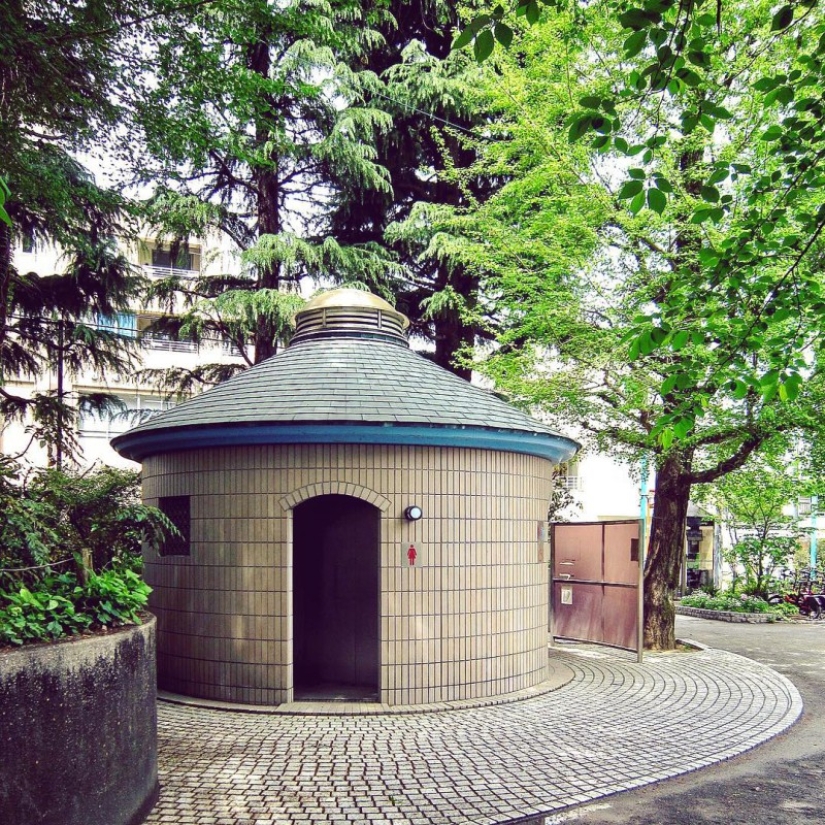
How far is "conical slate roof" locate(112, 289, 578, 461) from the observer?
8.55 m

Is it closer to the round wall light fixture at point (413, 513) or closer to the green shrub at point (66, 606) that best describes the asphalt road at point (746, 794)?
the green shrub at point (66, 606)

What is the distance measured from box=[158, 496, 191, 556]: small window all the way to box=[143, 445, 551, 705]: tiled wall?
20cm

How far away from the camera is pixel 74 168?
12945 millimetres

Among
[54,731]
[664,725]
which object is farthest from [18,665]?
[664,725]

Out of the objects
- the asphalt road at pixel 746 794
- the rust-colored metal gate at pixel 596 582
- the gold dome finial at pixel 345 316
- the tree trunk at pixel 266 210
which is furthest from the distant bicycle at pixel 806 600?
the tree trunk at pixel 266 210

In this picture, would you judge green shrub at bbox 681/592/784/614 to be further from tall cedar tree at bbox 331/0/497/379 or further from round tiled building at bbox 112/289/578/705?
round tiled building at bbox 112/289/578/705

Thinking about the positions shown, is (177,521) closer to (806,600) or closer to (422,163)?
(422,163)

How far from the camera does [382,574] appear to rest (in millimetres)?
8594

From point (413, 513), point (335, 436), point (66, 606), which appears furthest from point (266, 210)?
point (66, 606)

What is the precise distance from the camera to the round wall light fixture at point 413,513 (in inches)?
A: 340

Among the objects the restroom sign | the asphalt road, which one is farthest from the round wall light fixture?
the asphalt road

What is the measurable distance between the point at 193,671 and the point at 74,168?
903 centimetres

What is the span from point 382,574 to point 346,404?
2022mm

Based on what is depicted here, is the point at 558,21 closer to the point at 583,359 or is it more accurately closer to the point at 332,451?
the point at 583,359
